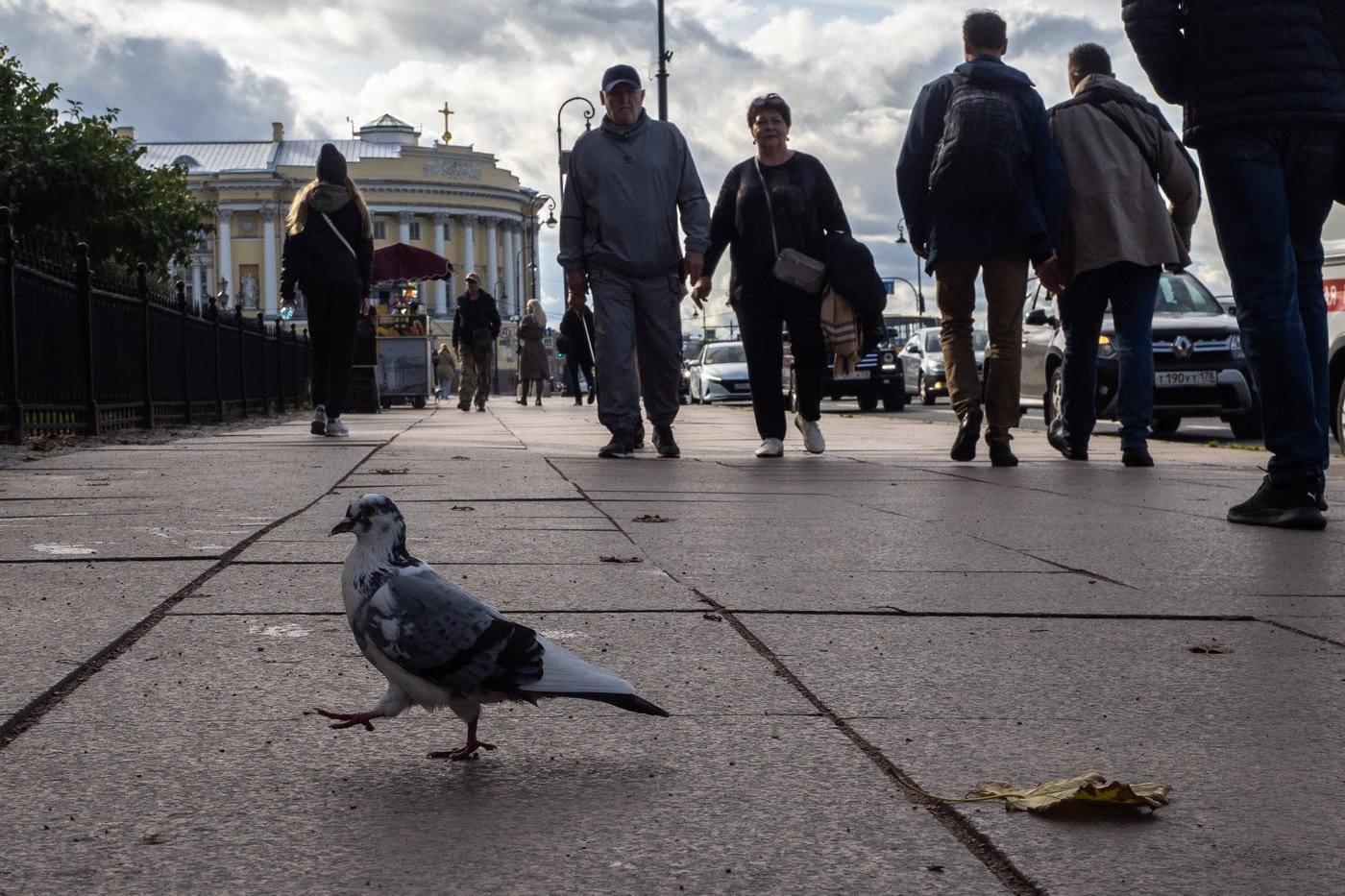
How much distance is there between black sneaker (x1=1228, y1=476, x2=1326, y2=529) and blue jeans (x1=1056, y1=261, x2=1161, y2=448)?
296 centimetres

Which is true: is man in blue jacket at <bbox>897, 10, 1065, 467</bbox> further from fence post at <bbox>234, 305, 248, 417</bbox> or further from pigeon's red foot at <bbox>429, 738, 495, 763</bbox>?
fence post at <bbox>234, 305, 248, 417</bbox>

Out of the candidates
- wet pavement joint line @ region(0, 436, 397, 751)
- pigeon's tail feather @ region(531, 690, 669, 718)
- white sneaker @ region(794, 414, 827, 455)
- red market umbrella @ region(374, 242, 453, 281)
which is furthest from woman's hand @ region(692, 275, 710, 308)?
red market umbrella @ region(374, 242, 453, 281)

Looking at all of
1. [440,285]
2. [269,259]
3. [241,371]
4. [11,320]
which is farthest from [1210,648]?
[269,259]

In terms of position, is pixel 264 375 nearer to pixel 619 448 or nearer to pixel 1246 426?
pixel 1246 426

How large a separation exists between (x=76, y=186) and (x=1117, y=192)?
27.8 meters

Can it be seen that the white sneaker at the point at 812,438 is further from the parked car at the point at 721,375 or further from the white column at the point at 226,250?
the white column at the point at 226,250

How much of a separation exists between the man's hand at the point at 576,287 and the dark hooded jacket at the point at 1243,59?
3.83 m

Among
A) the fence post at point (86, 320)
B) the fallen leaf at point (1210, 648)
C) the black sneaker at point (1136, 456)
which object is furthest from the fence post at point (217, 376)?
the fallen leaf at point (1210, 648)

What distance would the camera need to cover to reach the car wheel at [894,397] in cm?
2591

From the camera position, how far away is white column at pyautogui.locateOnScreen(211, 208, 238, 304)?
100812 millimetres

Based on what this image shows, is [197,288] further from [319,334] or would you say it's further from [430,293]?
[319,334]

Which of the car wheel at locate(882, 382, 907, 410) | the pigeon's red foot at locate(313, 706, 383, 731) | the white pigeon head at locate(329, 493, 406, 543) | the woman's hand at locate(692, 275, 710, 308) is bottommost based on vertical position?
the car wheel at locate(882, 382, 907, 410)

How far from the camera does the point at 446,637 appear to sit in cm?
214

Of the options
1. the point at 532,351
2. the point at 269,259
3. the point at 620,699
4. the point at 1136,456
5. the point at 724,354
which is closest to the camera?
the point at 620,699
